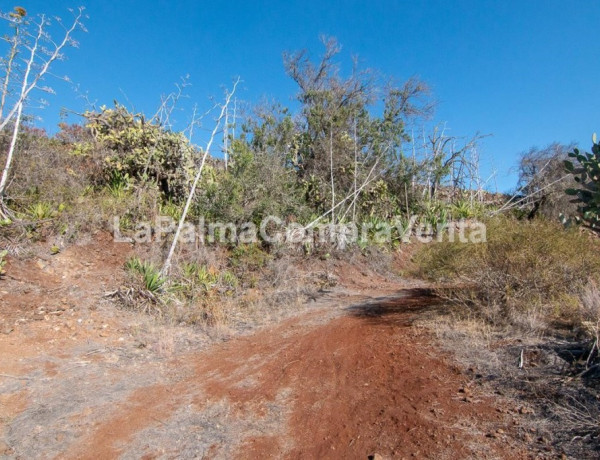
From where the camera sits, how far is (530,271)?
5.41 m

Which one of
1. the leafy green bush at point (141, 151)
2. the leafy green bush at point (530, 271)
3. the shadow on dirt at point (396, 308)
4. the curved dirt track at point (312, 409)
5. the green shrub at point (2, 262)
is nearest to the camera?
the curved dirt track at point (312, 409)

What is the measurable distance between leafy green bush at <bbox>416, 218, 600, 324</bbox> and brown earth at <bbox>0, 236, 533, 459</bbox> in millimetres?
1073

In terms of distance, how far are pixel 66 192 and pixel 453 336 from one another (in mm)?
8984

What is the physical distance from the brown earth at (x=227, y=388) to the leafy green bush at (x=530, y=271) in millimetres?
1073

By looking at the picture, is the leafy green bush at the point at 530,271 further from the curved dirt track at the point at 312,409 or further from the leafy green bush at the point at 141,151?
the leafy green bush at the point at 141,151

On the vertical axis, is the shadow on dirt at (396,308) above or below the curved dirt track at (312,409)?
above

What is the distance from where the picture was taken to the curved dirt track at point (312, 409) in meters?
3.20

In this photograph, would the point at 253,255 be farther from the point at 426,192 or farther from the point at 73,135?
the point at 426,192

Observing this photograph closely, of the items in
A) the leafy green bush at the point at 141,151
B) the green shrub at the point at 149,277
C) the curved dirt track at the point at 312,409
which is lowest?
the curved dirt track at the point at 312,409

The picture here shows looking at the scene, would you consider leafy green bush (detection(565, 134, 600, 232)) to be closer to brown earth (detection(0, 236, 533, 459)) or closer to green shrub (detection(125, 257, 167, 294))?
brown earth (detection(0, 236, 533, 459))

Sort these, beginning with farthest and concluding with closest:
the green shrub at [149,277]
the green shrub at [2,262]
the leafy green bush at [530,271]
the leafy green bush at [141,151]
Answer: the leafy green bush at [141,151] < the green shrub at [149,277] < the green shrub at [2,262] < the leafy green bush at [530,271]

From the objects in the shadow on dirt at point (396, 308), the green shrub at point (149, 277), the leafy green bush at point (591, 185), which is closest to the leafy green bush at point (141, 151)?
the green shrub at point (149, 277)

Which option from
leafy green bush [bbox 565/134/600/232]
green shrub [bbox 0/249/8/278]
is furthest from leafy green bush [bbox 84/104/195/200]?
leafy green bush [bbox 565/134/600/232]

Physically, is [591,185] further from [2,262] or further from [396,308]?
[2,262]
